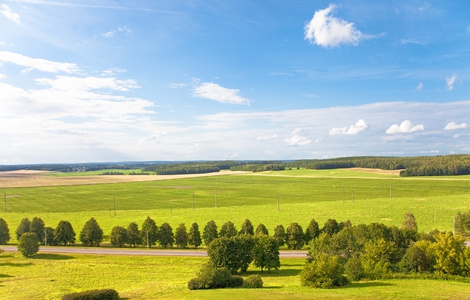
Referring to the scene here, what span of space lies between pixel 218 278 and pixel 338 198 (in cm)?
10600

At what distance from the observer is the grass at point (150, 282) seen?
3444 cm

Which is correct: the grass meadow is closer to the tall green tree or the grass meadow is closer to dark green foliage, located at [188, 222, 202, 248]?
the tall green tree

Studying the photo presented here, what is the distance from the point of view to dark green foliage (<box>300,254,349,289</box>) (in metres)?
39.4

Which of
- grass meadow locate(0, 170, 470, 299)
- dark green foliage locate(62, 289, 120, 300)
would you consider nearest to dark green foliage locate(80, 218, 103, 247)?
grass meadow locate(0, 170, 470, 299)

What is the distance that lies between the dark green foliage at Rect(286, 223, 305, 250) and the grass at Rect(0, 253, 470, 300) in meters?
9.51

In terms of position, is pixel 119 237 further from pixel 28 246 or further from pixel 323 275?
pixel 323 275

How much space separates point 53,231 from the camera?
255ft

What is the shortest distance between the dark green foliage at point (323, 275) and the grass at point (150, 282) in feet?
5.48

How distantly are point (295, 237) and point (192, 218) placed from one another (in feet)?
134

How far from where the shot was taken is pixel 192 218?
100625 mm

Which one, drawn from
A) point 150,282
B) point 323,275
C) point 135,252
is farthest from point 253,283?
point 135,252

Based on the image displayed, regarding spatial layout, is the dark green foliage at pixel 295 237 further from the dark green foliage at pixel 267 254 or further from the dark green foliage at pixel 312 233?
the dark green foliage at pixel 267 254

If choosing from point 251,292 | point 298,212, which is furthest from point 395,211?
point 251,292

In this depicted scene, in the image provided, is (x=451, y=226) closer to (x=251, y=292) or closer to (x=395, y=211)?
(x=395, y=211)
